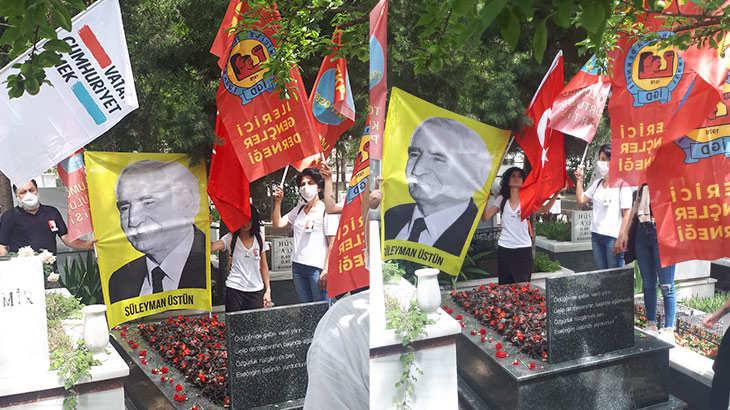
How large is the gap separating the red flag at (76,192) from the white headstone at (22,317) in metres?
1.87

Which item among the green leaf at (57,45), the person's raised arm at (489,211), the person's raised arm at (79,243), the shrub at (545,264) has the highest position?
the green leaf at (57,45)

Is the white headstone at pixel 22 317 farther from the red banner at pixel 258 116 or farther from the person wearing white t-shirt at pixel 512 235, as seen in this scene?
the person wearing white t-shirt at pixel 512 235

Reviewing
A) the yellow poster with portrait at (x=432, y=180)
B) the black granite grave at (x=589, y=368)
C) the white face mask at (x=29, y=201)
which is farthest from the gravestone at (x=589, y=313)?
the white face mask at (x=29, y=201)

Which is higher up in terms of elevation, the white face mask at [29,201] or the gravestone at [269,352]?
the white face mask at [29,201]

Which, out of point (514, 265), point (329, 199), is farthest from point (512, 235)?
point (329, 199)

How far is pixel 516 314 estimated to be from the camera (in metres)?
4.57

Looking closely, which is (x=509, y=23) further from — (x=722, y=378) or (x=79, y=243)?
(x=79, y=243)

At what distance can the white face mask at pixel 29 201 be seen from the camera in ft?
18.9

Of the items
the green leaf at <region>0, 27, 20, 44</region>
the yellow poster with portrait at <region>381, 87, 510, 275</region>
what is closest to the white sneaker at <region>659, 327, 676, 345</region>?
the yellow poster with portrait at <region>381, 87, 510, 275</region>

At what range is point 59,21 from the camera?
2371mm

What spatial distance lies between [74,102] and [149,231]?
1.89m

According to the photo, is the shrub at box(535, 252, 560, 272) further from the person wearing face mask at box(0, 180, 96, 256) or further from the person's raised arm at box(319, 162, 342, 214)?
the person wearing face mask at box(0, 180, 96, 256)

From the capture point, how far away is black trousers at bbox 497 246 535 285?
12.8 ft

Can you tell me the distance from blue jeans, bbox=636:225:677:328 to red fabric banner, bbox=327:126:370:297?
2.25 m
